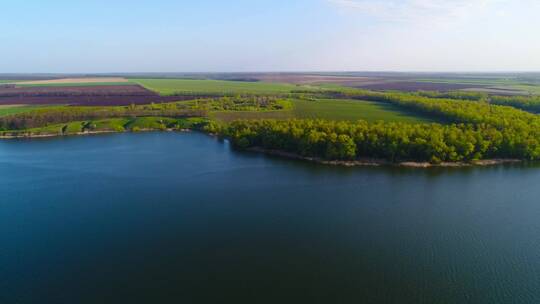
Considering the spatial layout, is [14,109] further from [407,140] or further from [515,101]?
[515,101]

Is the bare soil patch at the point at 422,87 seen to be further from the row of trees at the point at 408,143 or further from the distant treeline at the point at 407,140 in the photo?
the row of trees at the point at 408,143

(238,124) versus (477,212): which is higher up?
(238,124)

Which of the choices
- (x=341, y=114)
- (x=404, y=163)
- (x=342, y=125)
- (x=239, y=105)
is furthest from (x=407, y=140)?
(x=239, y=105)

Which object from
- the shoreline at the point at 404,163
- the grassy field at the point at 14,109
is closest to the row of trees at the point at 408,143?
the shoreline at the point at 404,163

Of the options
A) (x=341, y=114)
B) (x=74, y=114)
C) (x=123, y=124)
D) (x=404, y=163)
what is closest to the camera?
(x=404, y=163)

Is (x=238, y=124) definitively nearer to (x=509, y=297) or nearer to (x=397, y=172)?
(x=397, y=172)

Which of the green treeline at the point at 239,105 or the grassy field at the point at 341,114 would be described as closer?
the grassy field at the point at 341,114

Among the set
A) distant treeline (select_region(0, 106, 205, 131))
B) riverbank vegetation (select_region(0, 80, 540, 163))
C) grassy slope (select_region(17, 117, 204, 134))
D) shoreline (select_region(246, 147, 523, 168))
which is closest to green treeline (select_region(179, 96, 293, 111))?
riverbank vegetation (select_region(0, 80, 540, 163))

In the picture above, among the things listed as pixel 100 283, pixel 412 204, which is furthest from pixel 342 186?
pixel 100 283
